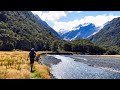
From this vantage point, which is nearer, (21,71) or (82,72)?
(21,71)

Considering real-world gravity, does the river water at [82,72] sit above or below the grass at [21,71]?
below

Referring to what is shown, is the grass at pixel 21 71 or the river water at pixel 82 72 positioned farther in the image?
the river water at pixel 82 72

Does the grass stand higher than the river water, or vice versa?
the grass

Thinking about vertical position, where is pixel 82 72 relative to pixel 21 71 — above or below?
below

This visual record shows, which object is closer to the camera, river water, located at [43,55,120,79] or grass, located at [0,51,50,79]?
grass, located at [0,51,50,79]

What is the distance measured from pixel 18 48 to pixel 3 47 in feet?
48.9
